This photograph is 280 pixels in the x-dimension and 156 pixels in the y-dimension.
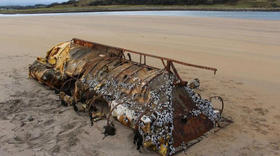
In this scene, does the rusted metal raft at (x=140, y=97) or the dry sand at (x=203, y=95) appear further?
the dry sand at (x=203, y=95)

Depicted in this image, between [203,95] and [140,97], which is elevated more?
[140,97]

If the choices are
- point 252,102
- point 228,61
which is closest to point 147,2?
point 228,61

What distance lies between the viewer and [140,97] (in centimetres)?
467

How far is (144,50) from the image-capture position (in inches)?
489

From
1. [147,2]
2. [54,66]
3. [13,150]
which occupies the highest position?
[147,2]

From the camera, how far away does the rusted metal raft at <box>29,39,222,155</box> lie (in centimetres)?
418

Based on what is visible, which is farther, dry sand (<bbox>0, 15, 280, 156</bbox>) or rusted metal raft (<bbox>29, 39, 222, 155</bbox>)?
dry sand (<bbox>0, 15, 280, 156</bbox>)

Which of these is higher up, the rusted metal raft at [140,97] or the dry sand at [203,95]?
the rusted metal raft at [140,97]

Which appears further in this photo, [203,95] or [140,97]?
[203,95]

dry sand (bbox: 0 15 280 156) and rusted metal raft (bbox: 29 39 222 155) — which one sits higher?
rusted metal raft (bbox: 29 39 222 155)

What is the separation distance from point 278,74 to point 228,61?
2092 mm

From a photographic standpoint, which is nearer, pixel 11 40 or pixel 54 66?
pixel 54 66

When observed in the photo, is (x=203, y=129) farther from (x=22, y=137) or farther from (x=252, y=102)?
(x=22, y=137)

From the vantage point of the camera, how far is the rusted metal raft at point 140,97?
13.7 ft
